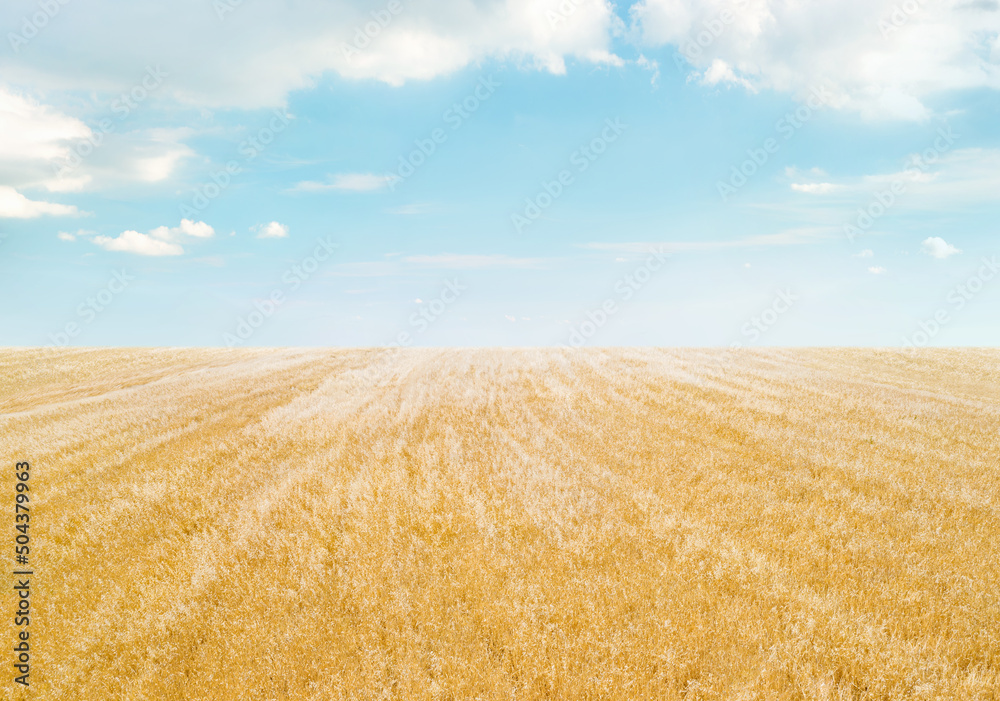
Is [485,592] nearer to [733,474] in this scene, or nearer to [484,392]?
[733,474]

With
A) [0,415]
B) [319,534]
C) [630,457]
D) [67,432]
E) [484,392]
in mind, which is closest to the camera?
[319,534]

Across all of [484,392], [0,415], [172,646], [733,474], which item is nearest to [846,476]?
[733,474]

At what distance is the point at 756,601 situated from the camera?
20.8 ft

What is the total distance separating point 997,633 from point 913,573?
1.01 meters

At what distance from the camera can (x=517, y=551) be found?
7285mm

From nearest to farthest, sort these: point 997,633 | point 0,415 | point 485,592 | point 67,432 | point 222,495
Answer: point 997,633 → point 485,592 → point 222,495 → point 67,432 → point 0,415

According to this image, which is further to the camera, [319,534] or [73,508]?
[73,508]

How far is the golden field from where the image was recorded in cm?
562

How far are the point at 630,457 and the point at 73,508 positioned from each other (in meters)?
10.5

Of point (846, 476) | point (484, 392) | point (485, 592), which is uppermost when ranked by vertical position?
point (484, 392)

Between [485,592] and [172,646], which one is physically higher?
[485,592]

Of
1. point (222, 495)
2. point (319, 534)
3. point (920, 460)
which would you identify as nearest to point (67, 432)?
point (222, 495)

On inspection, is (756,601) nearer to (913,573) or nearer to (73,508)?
(913,573)

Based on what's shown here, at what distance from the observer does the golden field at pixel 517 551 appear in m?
5.62
